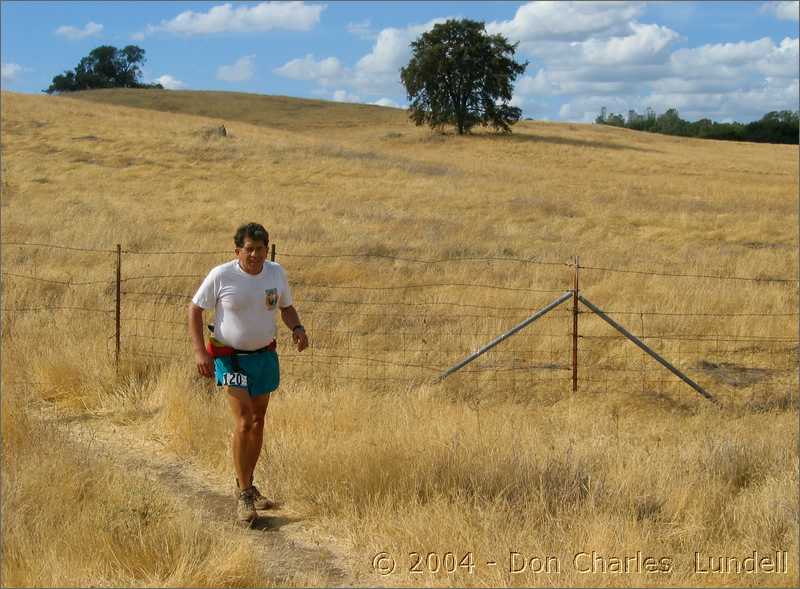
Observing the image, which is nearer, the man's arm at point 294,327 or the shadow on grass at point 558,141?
the man's arm at point 294,327

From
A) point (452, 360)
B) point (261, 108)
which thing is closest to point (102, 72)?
point (261, 108)

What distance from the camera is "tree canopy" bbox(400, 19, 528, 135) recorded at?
1986 inches

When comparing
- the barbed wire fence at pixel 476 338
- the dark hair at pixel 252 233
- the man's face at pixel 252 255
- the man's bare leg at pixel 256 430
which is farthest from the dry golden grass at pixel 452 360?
the dark hair at pixel 252 233

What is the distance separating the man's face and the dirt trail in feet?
4.73

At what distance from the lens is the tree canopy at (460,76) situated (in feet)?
165

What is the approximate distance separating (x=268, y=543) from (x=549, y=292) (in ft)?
25.6

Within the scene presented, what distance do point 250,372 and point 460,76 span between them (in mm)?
47845

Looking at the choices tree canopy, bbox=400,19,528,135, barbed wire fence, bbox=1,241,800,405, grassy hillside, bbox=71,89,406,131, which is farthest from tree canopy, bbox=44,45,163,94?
barbed wire fence, bbox=1,241,800,405

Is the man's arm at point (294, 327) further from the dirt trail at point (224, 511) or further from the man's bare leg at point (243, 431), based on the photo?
the dirt trail at point (224, 511)

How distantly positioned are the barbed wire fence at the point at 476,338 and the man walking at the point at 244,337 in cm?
284

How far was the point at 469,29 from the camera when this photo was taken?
5122cm

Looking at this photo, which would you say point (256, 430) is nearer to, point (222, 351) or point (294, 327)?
point (222, 351)

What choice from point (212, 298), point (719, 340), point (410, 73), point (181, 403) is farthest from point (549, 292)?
point (410, 73)

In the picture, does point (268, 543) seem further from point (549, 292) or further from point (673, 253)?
point (673, 253)
